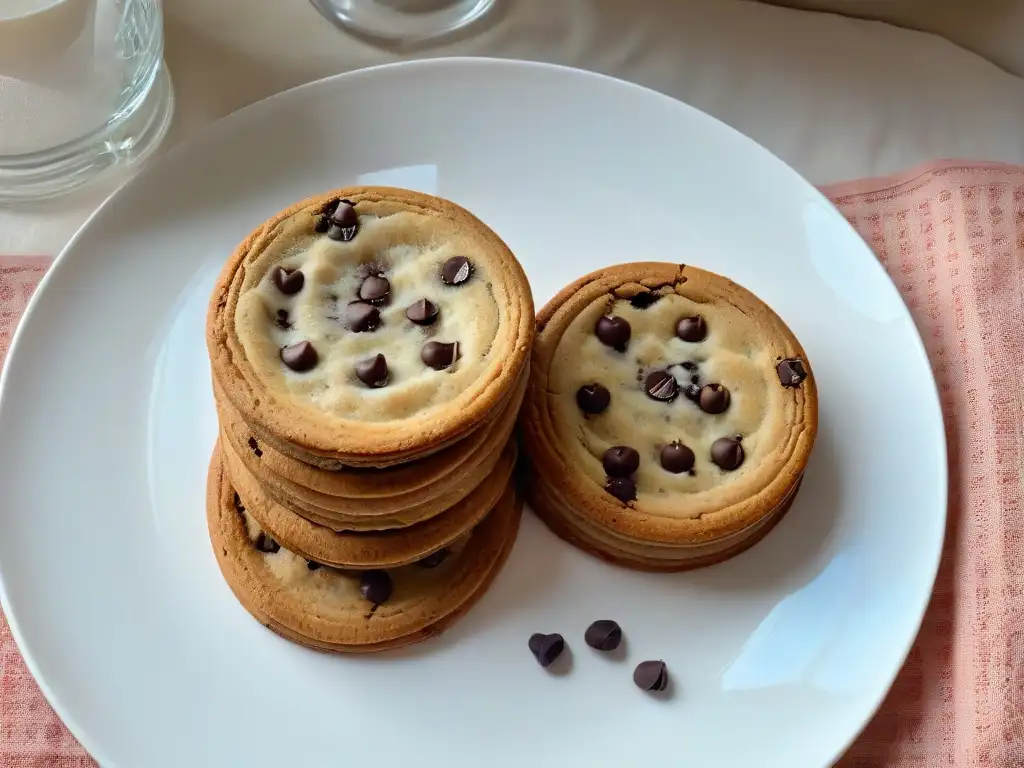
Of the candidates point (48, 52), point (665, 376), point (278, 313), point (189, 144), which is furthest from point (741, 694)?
point (48, 52)

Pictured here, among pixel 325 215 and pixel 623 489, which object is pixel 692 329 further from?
pixel 325 215

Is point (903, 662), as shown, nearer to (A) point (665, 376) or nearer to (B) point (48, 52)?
(A) point (665, 376)

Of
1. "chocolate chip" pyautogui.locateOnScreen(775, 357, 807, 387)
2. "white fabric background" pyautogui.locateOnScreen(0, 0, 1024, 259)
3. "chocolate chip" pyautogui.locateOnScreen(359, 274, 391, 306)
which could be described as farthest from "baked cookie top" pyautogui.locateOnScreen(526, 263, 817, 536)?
"white fabric background" pyautogui.locateOnScreen(0, 0, 1024, 259)

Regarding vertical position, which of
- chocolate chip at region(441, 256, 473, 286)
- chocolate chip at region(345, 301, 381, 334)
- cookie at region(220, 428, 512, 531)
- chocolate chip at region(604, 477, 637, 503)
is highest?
chocolate chip at region(441, 256, 473, 286)

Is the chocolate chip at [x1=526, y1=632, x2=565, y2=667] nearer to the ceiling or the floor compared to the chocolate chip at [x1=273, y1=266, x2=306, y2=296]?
nearer to the floor

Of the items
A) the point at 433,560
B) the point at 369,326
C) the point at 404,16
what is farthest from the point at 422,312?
the point at 404,16

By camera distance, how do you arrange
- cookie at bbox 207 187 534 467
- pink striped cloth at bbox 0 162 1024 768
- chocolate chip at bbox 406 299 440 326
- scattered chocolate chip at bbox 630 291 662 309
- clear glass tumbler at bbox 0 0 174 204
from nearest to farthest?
cookie at bbox 207 187 534 467 < chocolate chip at bbox 406 299 440 326 < pink striped cloth at bbox 0 162 1024 768 < scattered chocolate chip at bbox 630 291 662 309 < clear glass tumbler at bbox 0 0 174 204

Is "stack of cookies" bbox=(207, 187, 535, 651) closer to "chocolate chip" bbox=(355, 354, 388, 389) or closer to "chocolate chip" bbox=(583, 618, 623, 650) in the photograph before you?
"chocolate chip" bbox=(355, 354, 388, 389)
